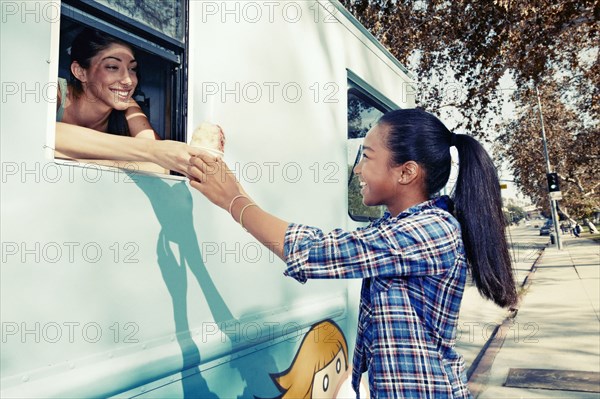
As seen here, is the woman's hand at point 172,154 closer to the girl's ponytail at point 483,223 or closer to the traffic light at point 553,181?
the girl's ponytail at point 483,223

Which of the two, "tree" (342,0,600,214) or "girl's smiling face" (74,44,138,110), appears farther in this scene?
"tree" (342,0,600,214)

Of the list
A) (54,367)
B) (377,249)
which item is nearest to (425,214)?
(377,249)

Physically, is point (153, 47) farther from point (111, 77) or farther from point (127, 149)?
point (127, 149)

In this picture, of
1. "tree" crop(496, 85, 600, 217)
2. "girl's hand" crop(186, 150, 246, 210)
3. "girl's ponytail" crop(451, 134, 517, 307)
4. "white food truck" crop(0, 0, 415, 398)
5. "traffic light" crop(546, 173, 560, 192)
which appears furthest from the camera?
"tree" crop(496, 85, 600, 217)

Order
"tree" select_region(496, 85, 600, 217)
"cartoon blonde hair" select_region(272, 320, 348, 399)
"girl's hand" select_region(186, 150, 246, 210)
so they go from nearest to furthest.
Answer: "girl's hand" select_region(186, 150, 246, 210)
"cartoon blonde hair" select_region(272, 320, 348, 399)
"tree" select_region(496, 85, 600, 217)

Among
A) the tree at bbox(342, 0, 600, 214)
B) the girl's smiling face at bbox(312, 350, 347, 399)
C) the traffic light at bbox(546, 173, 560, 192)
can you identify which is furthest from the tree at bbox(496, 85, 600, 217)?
the girl's smiling face at bbox(312, 350, 347, 399)

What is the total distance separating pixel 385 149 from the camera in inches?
61.6

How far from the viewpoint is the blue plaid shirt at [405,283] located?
51.6 inches

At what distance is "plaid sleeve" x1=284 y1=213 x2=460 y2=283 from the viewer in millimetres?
1298

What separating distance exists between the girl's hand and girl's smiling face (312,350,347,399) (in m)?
1.07

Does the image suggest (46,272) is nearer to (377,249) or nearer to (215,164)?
(215,164)

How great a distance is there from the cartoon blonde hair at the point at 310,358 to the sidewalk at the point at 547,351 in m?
2.79

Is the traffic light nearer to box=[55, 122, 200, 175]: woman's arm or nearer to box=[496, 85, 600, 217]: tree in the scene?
box=[496, 85, 600, 217]: tree

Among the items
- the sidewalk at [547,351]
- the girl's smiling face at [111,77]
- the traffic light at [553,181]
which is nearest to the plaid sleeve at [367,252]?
the girl's smiling face at [111,77]
